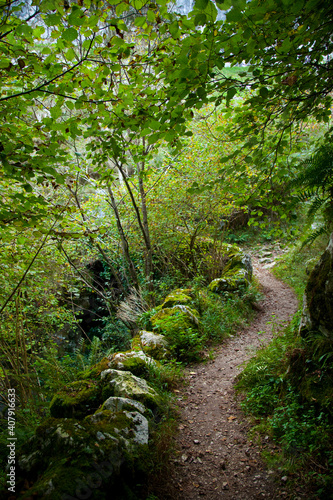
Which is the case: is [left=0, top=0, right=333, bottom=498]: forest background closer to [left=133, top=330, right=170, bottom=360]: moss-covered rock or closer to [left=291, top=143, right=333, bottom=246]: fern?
[left=291, top=143, right=333, bottom=246]: fern

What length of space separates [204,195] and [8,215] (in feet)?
21.9

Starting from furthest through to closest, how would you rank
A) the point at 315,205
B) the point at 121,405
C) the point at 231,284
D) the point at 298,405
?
the point at 231,284, the point at 315,205, the point at 121,405, the point at 298,405

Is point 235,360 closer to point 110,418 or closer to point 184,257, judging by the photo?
point 110,418

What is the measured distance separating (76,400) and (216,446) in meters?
1.85

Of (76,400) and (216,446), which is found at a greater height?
(76,400)

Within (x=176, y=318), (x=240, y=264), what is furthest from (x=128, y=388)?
(x=240, y=264)

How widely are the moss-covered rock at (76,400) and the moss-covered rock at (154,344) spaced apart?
1536mm

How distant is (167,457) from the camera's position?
2.96 metres

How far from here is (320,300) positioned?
3.29 m

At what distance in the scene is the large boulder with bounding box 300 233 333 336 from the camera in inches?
124

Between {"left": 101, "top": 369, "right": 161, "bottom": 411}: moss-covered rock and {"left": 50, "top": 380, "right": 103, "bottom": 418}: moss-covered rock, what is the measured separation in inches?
5.8

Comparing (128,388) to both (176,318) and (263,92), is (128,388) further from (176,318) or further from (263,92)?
(263,92)

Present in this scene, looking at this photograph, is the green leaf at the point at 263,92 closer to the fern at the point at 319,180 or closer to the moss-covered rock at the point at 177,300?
the fern at the point at 319,180

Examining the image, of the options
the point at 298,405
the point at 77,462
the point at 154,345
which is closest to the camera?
the point at 77,462
